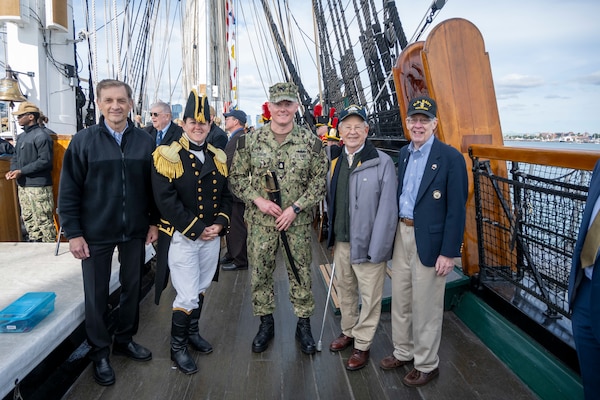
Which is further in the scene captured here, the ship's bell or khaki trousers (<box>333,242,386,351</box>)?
the ship's bell

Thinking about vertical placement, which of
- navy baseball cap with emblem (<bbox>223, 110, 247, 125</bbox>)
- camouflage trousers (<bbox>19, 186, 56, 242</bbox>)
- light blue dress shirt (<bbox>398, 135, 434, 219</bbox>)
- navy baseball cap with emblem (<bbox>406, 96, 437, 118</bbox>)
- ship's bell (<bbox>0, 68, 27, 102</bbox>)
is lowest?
camouflage trousers (<bbox>19, 186, 56, 242</bbox>)

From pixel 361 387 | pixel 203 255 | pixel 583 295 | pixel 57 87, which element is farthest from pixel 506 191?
pixel 57 87

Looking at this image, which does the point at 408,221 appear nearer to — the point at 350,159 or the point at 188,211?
the point at 350,159

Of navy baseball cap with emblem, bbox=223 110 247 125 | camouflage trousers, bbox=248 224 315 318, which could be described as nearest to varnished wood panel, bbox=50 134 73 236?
navy baseball cap with emblem, bbox=223 110 247 125

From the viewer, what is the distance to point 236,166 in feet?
7.97

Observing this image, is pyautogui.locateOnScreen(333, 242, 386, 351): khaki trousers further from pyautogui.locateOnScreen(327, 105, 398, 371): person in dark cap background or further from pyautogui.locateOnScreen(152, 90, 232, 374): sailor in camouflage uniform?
pyautogui.locateOnScreen(152, 90, 232, 374): sailor in camouflage uniform

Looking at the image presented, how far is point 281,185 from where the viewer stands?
2.38m

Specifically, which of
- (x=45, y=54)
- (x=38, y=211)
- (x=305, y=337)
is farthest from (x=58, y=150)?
(x=305, y=337)

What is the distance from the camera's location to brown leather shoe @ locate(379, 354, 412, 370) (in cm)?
223

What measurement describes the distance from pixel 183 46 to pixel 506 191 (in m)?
8.74

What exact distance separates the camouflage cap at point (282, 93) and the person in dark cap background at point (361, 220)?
32 centimetres

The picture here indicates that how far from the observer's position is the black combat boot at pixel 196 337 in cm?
242

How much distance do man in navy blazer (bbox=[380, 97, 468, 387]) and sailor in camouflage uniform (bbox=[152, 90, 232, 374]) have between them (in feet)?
3.49

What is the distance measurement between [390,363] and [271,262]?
92cm
